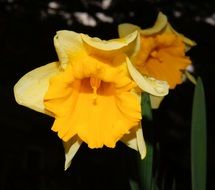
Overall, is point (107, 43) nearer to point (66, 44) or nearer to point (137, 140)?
point (66, 44)

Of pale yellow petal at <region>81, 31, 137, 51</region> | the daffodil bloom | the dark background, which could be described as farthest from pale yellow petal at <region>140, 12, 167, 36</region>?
the dark background

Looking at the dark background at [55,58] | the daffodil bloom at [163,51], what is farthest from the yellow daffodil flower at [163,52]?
the dark background at [55,58]

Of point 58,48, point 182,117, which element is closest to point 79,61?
point 58,48

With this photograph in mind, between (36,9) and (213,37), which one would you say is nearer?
(213,37)

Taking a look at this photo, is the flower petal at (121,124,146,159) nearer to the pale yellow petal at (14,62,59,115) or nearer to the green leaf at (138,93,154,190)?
the green leaf at (138,93,154,190)

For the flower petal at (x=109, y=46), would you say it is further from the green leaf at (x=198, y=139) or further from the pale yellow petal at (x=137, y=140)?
the green leaf at (x=198, y=139)

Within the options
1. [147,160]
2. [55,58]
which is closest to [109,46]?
[147,160]

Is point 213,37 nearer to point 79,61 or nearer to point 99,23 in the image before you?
point 99,23

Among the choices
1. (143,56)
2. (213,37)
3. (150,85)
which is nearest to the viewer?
(150,85)
